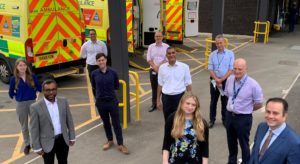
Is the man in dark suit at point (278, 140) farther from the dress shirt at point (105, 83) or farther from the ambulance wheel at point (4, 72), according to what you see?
the ambulance wheel at point (4, 72)

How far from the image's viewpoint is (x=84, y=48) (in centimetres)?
833

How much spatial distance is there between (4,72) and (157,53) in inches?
194

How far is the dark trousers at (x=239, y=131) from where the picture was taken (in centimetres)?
501

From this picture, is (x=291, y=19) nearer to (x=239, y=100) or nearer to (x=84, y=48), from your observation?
(x=84, y=48)

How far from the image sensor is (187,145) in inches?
140

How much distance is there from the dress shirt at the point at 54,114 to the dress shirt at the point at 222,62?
340 cm

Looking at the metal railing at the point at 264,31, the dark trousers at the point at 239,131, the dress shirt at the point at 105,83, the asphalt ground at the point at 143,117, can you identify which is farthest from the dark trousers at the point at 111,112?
the metal railing at the point at 264,31

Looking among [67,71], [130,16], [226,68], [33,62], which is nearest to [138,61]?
[130,16]

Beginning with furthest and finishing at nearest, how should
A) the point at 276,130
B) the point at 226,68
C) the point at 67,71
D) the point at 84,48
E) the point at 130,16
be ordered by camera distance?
the point at 130,16 < the point at 67,71 < the point at 84,48 < the point at 226,68 < the point at 276,130

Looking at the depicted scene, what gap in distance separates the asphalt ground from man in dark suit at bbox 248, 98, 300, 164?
268 centimetres

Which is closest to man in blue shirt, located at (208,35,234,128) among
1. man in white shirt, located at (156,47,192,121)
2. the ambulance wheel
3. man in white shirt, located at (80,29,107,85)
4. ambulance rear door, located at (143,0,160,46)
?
man in white shirt, located at (156,47,192,121)

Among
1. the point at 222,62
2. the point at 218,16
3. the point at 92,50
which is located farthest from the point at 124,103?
the point at 218,16

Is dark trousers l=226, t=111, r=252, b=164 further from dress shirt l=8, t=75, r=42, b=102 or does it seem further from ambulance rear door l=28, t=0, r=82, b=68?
ambulance rear door l=28, t=0, r=82, b=68

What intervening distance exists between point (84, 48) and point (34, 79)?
2631 mm
